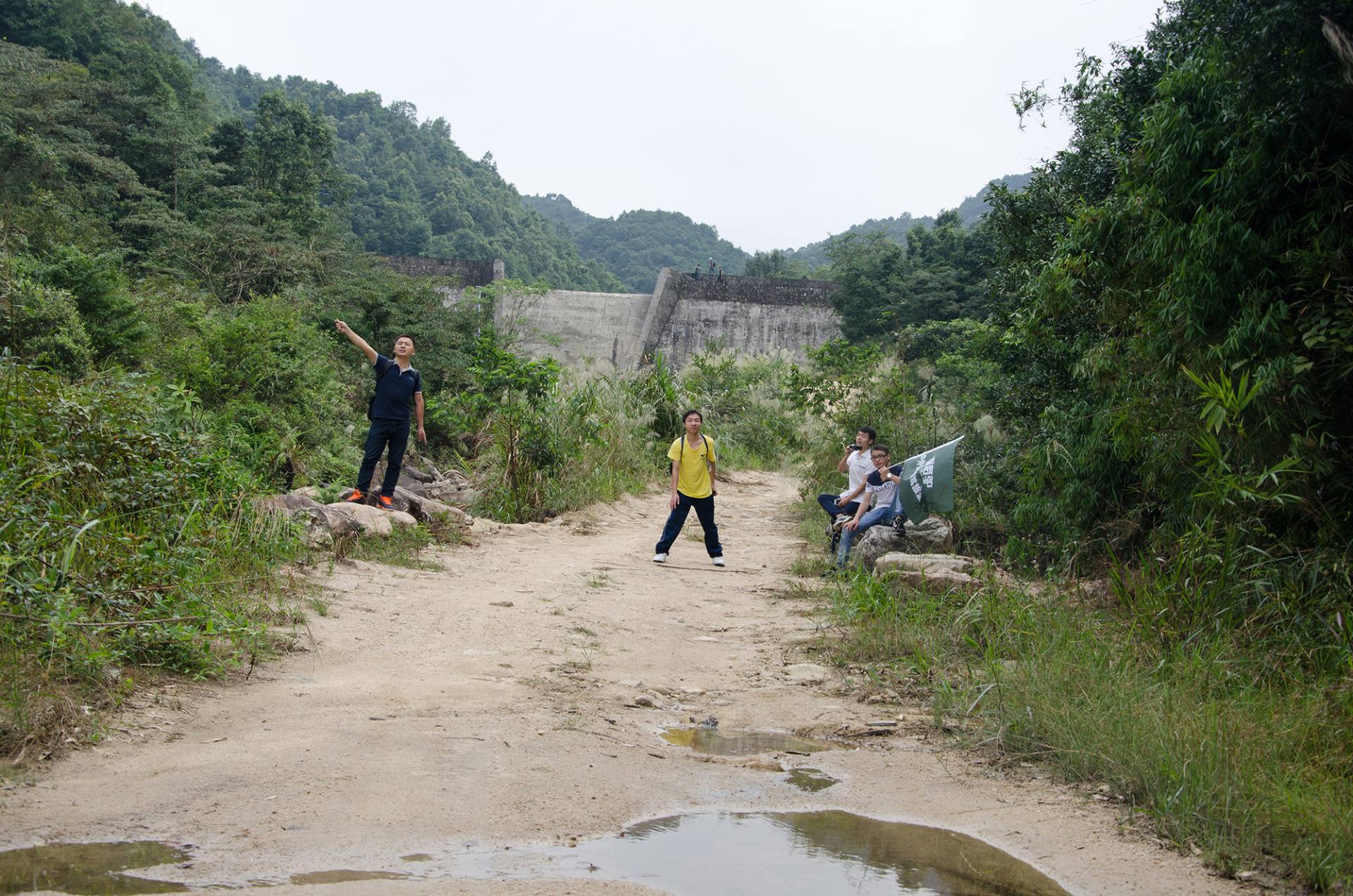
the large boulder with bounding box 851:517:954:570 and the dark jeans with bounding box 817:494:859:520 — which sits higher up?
the dark jeans with bounding box 817:494:859:520

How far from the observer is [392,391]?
8.68 m

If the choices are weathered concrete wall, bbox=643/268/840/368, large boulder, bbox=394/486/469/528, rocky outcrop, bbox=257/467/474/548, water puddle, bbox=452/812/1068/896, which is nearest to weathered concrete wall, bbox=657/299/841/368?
weathered concrete wall, bbox=643/268/840/368

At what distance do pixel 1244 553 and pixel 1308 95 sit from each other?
2.26 meters

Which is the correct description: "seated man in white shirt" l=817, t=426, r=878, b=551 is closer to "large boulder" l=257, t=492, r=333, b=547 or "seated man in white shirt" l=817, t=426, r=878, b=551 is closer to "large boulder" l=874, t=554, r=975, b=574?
"large boulder" l=874, t=554, r=975, b=574

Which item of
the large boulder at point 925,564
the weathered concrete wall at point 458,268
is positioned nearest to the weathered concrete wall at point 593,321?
the weathered concrete wall at point 458,268

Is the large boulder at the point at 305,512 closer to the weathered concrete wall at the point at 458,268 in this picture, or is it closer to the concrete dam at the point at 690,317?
the weathered concrete wall at the point at 458,268

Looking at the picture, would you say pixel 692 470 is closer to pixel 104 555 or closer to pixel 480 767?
pixel 104 555

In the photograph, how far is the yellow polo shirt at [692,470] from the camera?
9.48m

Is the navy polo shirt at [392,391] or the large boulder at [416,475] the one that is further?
the large boulder at [416,475]

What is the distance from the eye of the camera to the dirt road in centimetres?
297

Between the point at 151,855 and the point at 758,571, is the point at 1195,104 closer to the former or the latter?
the point at 758,571

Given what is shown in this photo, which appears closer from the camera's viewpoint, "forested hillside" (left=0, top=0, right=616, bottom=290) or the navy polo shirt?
the navy polo shirt

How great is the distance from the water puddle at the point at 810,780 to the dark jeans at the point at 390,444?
5.59 m

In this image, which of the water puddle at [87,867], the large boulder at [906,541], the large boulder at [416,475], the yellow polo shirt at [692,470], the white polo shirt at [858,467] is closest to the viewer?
the water puddle at [87,867]
